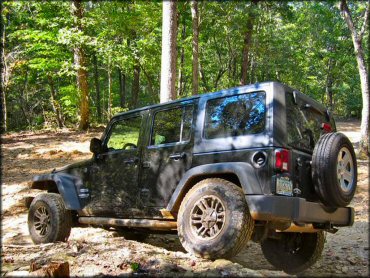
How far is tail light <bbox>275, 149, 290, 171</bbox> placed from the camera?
3623mm

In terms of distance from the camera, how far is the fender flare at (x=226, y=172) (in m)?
3.69

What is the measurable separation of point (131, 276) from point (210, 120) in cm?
193

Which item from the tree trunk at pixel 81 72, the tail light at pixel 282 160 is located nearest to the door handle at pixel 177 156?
the tail light at pixel 282 160

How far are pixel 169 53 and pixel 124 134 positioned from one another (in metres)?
3.10

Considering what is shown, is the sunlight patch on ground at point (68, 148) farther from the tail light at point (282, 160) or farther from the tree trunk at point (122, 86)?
the tree trunk at point (122, 86)

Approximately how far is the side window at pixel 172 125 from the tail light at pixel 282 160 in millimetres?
1232

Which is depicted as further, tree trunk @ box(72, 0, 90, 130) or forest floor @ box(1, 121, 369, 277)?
tree trunk @ box(72, 0, 90, 130)

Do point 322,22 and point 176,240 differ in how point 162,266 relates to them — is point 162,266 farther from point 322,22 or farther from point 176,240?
point 322,22

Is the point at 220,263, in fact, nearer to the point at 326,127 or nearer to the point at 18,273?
the point at 18,273

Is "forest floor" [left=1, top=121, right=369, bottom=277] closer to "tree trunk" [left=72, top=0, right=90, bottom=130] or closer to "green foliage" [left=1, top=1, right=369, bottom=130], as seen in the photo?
"green foliage" [left=1, top=1, right=369, bottom=130]

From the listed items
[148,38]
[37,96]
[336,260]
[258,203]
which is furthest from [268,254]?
[37,96]

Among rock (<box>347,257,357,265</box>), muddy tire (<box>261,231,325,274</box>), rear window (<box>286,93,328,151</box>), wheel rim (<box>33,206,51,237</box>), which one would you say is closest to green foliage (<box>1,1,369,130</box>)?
wheel rim (<box>33,206,51,237</box>)

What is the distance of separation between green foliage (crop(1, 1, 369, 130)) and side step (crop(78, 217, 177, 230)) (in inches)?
302

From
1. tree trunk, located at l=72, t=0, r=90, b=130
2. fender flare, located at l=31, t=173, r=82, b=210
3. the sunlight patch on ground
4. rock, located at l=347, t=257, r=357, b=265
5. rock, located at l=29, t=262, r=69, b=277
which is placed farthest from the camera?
tree trunk, located at l=72, t=0, r=90, b=130
